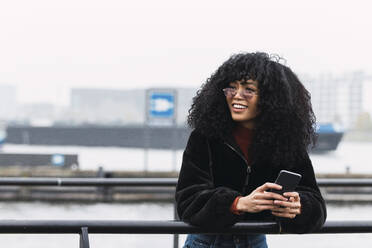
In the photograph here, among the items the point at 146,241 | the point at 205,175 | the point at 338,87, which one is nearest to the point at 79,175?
the point at 146,241

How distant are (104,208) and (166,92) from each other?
4.30 metres

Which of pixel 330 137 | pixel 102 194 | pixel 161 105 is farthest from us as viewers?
pixel 330 137

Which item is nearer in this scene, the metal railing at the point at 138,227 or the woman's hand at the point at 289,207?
the woman's hand at the point at 289,207

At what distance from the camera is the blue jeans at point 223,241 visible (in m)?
1.75

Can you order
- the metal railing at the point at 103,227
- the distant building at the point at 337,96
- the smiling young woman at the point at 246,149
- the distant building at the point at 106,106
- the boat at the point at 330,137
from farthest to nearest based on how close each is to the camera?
the distant building at the point at 337,96 → the distant building at the point at 106,106 → the boat at the point at 330,137 → the metal railing at the point at 103,227 → the smiling young woman at the point at 246,149

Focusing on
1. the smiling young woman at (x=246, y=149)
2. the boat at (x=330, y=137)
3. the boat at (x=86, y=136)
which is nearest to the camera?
the smiling young woman at (x=246, y=149)

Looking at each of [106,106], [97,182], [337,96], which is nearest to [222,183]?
[97,182]

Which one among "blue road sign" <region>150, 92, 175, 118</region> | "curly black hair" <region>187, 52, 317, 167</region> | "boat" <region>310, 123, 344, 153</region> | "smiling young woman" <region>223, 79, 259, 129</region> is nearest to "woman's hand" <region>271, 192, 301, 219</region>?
"curly black hair" <region>187, 52, 317, 167</region>

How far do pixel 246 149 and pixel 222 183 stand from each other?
120 mm

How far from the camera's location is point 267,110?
1687mm

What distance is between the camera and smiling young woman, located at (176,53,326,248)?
1.64 metres

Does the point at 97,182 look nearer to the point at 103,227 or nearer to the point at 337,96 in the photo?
the point at 103,227

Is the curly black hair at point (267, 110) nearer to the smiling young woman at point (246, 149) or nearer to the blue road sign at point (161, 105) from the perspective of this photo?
the smiling young woman at point (246, 149)

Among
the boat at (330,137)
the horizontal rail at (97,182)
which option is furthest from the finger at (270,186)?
the boat at (330,137)
